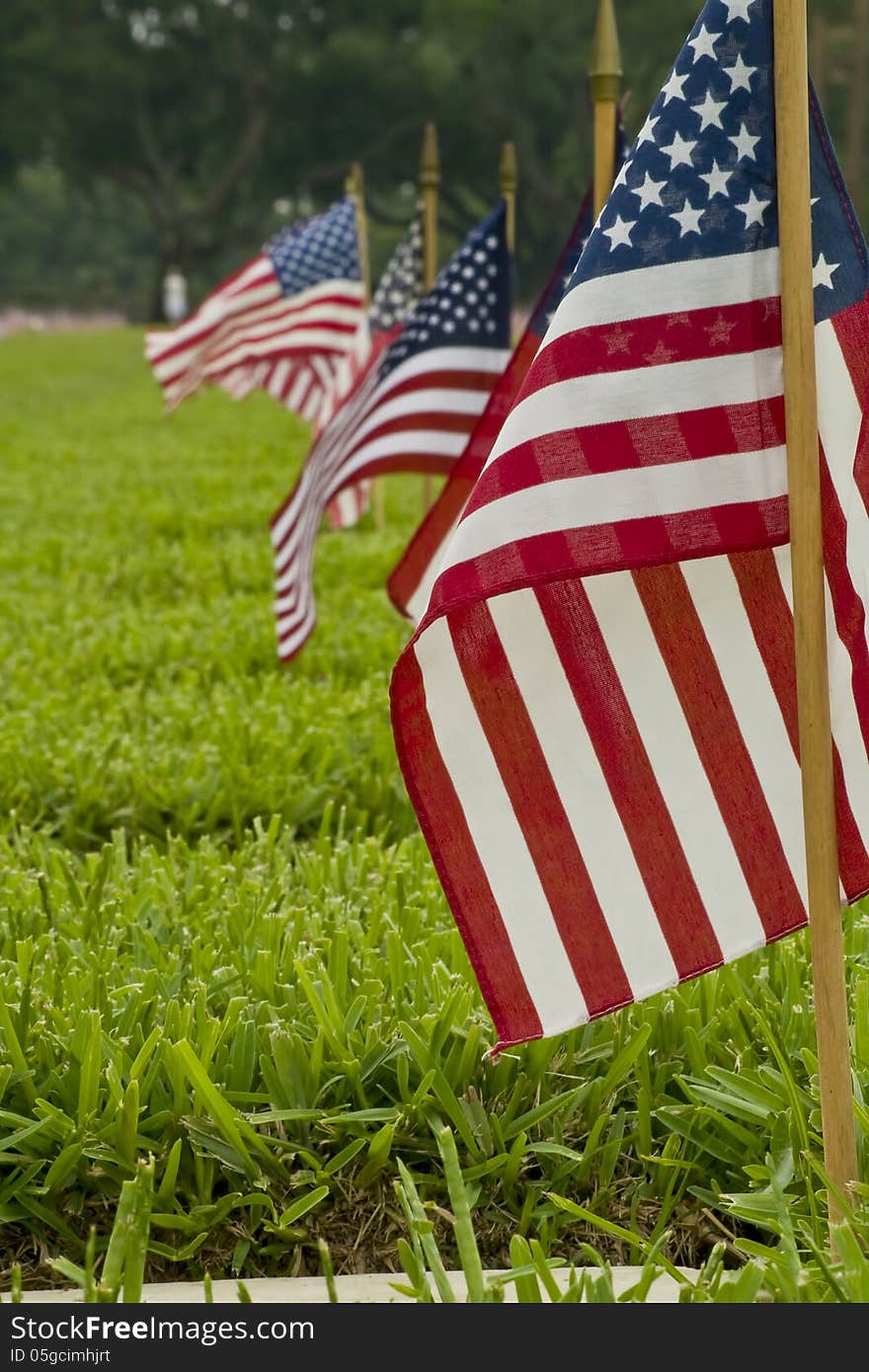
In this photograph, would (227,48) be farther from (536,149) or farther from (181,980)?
(181,980)

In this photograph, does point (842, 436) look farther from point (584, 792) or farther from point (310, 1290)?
point (310, 1290)

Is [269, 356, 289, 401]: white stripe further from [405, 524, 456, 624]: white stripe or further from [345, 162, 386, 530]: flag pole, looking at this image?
[405, 524, 456, 624]: white stripe

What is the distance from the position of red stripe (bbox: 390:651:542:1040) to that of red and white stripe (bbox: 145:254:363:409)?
5.61m

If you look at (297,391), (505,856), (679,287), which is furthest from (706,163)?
(297,391)

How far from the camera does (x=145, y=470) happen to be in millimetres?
12008

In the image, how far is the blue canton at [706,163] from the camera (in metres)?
1.93

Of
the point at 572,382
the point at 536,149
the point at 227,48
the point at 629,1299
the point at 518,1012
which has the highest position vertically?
the point at 227,48

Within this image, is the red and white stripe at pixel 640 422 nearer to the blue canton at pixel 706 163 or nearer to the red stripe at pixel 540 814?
the blue canton at pixel 706 163

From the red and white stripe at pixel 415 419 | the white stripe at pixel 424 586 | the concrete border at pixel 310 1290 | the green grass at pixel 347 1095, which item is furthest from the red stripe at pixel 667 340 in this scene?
the red and white stripe at pixel 415 419

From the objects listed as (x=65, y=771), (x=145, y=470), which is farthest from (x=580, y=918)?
(x=145, y=470)

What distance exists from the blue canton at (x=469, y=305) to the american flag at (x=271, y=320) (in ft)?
8.22

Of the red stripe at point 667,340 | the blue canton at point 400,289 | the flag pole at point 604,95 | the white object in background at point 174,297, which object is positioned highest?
the white object in background at point 174,297

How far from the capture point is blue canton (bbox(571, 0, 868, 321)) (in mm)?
1928

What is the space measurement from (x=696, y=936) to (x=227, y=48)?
2065 inches
